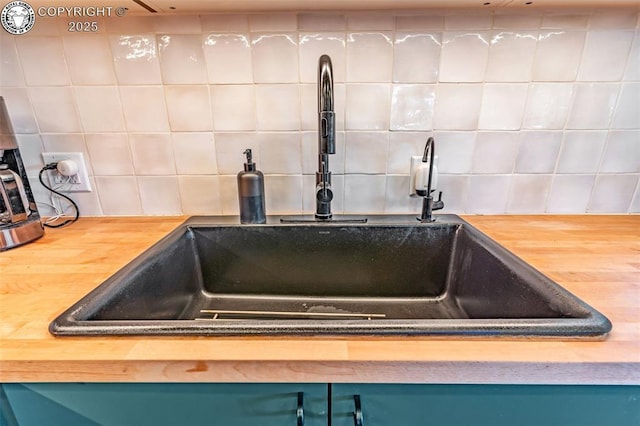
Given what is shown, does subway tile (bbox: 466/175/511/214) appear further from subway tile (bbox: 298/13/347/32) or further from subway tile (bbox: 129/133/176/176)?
subway tile (bbox: 129/133/176/176)

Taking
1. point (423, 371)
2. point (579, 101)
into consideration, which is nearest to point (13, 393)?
point (423, 371)

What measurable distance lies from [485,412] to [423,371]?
5.0 inches

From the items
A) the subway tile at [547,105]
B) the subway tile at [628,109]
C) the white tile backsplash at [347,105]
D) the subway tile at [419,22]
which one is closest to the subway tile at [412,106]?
the white tile backsplash at [347,105]

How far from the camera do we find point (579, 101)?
81cm

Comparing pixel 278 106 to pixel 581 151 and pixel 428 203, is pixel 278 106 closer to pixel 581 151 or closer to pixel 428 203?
pixel 428 203

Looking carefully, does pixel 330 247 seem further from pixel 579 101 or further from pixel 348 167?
Answer: pixel 579 101

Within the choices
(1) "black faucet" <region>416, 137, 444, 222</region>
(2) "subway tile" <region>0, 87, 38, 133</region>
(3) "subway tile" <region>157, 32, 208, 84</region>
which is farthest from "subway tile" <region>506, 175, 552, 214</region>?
(2) "subway tile" <region>0, 87, 38, 133</region>

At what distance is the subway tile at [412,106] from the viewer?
2.66 ft

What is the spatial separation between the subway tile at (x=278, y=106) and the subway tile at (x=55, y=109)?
45 cm

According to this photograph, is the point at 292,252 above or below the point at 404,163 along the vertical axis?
below

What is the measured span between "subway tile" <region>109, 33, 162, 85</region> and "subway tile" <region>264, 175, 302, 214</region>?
0.40 metres

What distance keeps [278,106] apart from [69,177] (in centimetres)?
65

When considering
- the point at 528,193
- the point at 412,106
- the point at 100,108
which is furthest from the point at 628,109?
the point at 100,108

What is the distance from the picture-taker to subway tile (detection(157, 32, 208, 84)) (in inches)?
30.9
